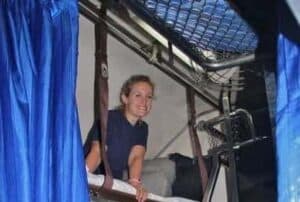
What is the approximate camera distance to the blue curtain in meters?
1.09

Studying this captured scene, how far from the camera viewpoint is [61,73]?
124 centimetres

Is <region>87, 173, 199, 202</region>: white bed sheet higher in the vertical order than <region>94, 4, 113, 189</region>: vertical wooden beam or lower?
lower

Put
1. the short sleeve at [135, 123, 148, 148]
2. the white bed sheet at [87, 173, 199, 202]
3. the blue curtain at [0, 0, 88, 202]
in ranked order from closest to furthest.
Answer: the blue curtain at [0, 0, 88, 202] → the white bed sheet at [87, 173, 199, 202] → the short sleeve at [135, 123, 148, 148]

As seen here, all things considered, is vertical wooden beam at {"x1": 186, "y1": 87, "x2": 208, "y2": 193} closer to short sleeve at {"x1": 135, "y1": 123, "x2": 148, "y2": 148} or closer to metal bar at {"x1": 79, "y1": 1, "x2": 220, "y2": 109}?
metal bar at {"x1": 79, "y1": 1, "x2": 220, "y2": 109}

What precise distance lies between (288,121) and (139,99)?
102 cm

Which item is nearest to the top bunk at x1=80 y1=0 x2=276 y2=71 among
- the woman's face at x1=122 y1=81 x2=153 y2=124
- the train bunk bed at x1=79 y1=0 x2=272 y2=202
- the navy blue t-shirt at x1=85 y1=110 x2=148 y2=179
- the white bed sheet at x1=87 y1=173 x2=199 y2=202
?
the train bunk bed at x1=79 y1=0 x2=272 y2=202

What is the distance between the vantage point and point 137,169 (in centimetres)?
207

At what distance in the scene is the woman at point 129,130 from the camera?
2.13 m

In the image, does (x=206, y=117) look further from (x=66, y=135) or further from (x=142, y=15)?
(x=66, y=135)

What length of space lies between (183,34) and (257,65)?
0.26 meters

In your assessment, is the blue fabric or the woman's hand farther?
the woman's hand

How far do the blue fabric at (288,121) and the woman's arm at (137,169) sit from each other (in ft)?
2.21

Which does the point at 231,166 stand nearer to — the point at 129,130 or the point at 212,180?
the point at 212,180

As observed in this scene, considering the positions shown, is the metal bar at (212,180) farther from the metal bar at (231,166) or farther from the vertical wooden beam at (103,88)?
the vertical wooden beam at (103,88)
